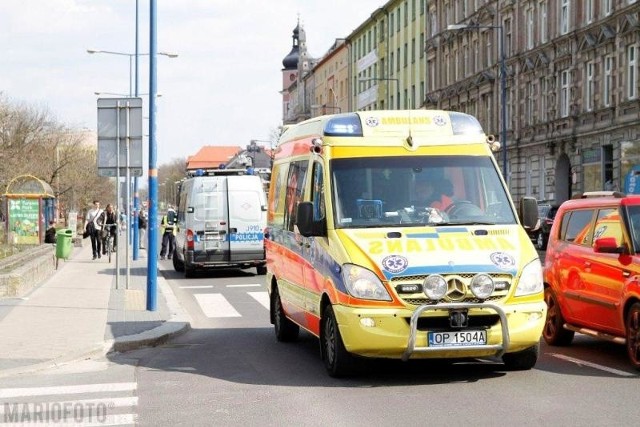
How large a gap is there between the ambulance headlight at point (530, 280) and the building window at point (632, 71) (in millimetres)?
32376

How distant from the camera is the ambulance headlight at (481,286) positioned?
9.30 metres

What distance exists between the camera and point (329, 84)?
385 feet

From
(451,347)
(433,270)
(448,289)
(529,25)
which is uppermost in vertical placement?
(529,25)

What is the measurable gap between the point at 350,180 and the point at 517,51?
45750 millimetres

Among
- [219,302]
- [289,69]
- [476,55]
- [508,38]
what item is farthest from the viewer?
[289,69]

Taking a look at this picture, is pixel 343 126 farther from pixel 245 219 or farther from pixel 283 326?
pixel 245 219

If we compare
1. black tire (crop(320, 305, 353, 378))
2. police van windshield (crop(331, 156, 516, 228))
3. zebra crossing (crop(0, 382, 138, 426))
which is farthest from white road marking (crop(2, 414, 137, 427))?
police van windshield (crop(331, 156, 516, 228))

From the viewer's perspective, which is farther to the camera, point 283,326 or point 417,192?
point 283,326

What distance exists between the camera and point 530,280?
961cm

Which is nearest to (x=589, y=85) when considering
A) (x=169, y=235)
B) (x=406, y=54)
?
(x=169, y=235)

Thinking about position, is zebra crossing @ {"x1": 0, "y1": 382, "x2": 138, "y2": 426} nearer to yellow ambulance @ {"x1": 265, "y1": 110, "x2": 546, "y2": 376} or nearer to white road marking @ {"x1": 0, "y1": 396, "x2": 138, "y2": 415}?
white road marking @ {"x1": 0, "y1": 396, "x2": 138, "y2": 415}

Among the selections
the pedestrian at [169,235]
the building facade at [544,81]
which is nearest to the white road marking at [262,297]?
the pedestrian at [169,235]

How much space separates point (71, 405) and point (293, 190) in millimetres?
4094

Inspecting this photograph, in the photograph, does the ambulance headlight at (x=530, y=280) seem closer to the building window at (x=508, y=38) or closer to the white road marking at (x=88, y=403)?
the white road marking at (x=88, y=403)
